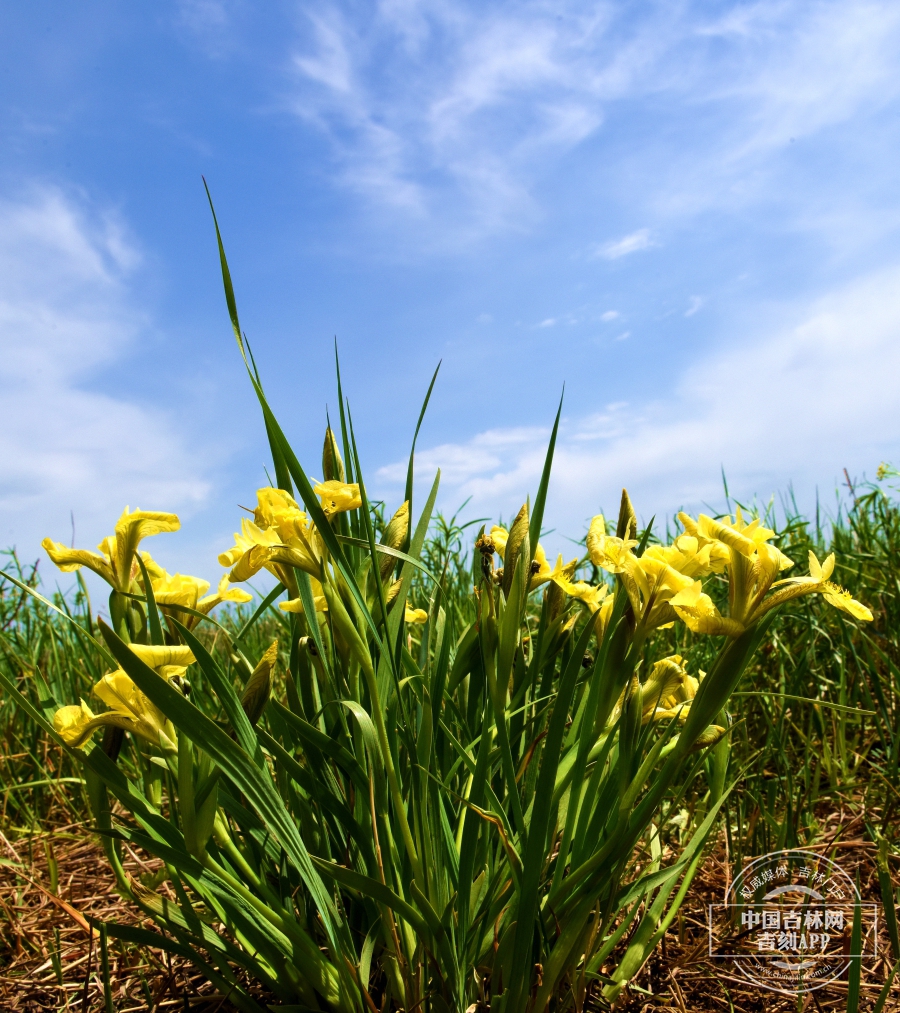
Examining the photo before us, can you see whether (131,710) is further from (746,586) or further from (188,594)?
(746,586)

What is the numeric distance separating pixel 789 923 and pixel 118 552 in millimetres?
1598

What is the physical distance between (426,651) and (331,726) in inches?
8.9

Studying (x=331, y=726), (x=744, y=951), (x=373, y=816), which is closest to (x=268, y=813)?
(x=373, y=816)

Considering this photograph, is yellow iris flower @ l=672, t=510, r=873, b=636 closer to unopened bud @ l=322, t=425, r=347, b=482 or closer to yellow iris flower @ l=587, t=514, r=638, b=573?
yellow iris flower @ l=587, t=514, r=638, b=573

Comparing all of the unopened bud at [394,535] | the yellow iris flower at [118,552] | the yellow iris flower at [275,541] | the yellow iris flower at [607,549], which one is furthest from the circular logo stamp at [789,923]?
the yellow iris flower at [118,552]

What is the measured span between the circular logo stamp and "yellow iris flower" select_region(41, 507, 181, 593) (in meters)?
1.34

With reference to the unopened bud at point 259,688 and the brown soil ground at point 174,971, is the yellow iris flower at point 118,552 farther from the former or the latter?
the brown soil ground at point 174,971

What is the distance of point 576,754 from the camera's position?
1265 millimetres

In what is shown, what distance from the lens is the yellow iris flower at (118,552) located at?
48.1 inches

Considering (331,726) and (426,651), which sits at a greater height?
(426,651)

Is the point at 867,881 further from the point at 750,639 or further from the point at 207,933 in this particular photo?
the point at 207,933

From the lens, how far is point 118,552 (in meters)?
1.24

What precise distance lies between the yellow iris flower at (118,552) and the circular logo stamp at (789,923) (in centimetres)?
134

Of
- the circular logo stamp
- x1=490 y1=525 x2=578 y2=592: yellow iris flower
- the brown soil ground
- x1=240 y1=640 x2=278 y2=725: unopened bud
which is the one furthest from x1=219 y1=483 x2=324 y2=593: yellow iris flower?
the circular logo stamp
